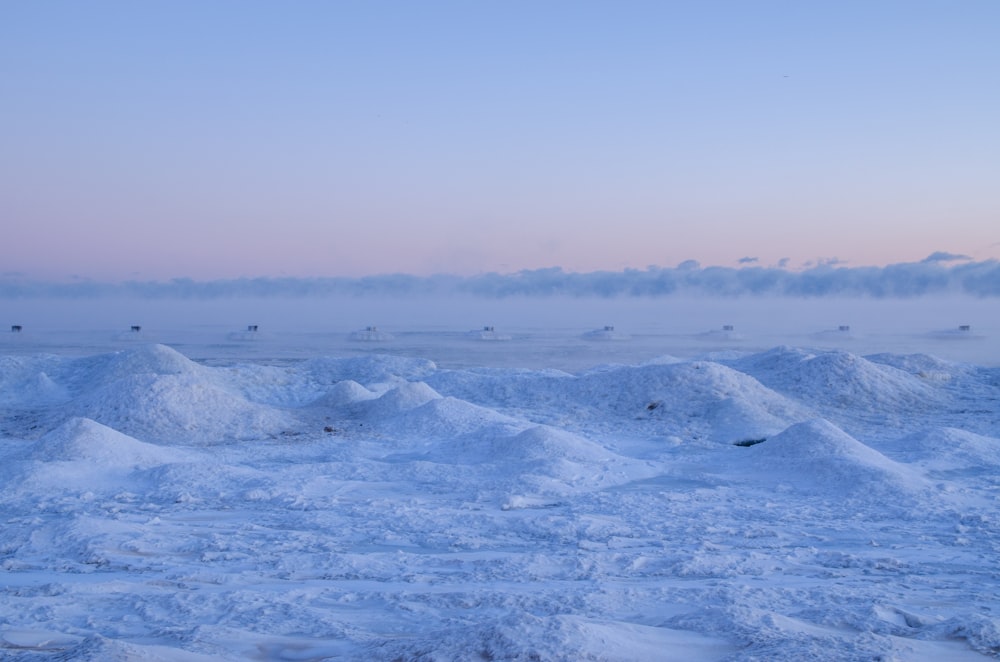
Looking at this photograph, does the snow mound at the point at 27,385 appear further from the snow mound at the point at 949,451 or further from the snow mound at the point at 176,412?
the snow mound at the point at 949,451

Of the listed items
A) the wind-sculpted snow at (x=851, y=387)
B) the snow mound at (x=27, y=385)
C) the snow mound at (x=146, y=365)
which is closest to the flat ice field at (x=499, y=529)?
the wind-sculpted snow at (x=851, y=387)

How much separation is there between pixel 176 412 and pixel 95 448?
331 cm

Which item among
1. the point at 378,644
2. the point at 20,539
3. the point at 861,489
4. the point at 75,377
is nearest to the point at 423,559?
the point at 378,644

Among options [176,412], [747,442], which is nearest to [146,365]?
[176,412]

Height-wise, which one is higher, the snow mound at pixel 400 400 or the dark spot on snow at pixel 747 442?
the snow mound at pixel 400 400

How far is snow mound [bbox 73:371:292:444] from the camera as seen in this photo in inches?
444

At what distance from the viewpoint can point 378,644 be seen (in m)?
Answer: 3.66

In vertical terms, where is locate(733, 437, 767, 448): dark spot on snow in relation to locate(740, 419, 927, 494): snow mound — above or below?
below

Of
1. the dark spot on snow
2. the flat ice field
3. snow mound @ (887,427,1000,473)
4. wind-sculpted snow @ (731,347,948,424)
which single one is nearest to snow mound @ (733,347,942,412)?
wind-sculpted snow @ (731,347,948,424)

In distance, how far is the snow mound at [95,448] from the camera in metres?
8.24

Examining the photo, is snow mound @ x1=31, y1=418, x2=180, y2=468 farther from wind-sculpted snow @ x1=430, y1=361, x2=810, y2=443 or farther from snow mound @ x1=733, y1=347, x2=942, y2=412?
snow mound @ x1=733, y1=347, x2=942, y2=412

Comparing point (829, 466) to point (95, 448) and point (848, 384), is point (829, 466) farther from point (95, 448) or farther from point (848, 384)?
point (95, 448)

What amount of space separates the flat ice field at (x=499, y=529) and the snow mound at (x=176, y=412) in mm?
43

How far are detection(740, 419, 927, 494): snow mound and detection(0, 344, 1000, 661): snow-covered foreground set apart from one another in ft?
0.12
